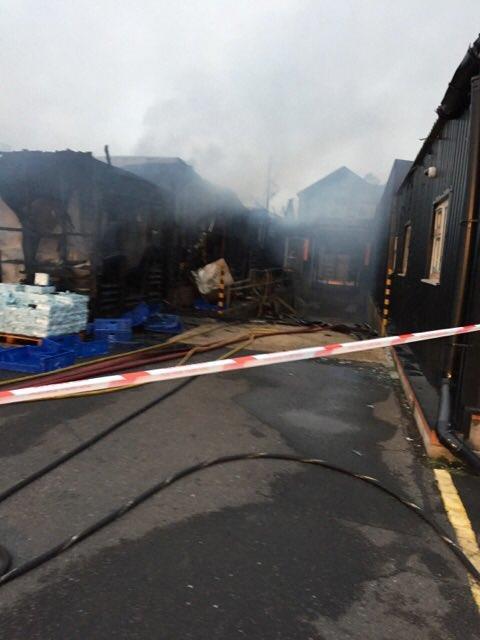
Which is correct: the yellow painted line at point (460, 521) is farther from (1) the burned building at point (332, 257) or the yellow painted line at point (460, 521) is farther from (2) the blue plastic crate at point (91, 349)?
(1) the burned building at point (332, 257)

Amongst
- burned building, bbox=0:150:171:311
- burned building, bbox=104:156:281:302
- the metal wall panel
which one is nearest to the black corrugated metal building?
the metal wall panel

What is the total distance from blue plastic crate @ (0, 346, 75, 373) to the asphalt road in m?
1.21

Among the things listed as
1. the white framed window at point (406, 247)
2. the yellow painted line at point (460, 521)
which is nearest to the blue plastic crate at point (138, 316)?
the white framed window at point (406, 247)

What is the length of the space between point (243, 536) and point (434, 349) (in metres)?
3.50

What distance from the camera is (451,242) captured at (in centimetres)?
470

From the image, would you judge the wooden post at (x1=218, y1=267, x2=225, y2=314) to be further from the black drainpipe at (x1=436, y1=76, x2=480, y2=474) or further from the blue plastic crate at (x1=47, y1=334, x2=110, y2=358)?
the black drainpipe at (x1=436, y1=76, x2=480, y2=474)

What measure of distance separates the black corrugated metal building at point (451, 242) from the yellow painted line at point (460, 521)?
0.64 metres

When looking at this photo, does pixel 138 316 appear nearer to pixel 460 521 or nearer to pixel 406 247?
pixel 406 247

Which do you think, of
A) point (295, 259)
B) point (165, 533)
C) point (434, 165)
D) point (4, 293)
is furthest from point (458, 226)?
point (295, 259)

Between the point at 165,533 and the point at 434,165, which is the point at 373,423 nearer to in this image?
the point at 165,533

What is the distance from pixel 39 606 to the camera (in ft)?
6.56

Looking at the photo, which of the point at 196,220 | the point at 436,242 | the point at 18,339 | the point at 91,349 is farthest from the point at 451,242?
the point at 196,220

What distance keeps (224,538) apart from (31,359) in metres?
4.16

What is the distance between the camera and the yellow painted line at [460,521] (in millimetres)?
2439
